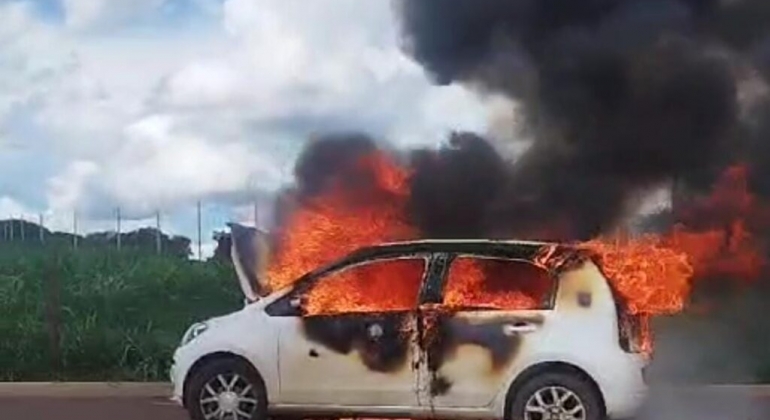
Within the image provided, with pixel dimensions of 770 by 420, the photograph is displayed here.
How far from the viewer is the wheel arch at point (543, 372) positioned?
1035 cm

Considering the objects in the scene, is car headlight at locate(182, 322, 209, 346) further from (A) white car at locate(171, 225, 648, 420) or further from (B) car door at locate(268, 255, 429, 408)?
(B) car door at locate(268, 255, 429, 408)

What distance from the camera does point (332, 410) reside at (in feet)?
35.3

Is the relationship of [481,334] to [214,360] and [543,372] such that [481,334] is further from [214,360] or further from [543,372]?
[214,360]

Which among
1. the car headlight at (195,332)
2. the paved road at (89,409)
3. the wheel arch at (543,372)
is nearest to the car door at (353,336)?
the car headlight at (195,332)

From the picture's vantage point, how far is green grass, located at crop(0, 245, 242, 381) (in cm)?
1694

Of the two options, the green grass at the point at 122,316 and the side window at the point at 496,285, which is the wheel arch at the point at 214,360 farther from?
the green grass at the point at 122,316

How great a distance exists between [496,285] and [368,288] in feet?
3.24

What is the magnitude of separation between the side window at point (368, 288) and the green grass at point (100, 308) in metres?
5.98

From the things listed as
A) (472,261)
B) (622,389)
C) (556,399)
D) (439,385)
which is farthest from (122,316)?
(622,389)

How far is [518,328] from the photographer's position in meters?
10.5

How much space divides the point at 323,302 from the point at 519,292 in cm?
150

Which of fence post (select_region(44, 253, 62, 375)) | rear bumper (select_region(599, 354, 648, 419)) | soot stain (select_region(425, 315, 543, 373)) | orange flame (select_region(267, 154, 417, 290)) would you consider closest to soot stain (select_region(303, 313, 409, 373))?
soot stain (select_region(425, 315, 543, 373))

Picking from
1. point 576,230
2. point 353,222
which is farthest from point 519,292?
point 576,230

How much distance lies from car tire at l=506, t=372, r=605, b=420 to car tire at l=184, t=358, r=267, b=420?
6.24 ft
